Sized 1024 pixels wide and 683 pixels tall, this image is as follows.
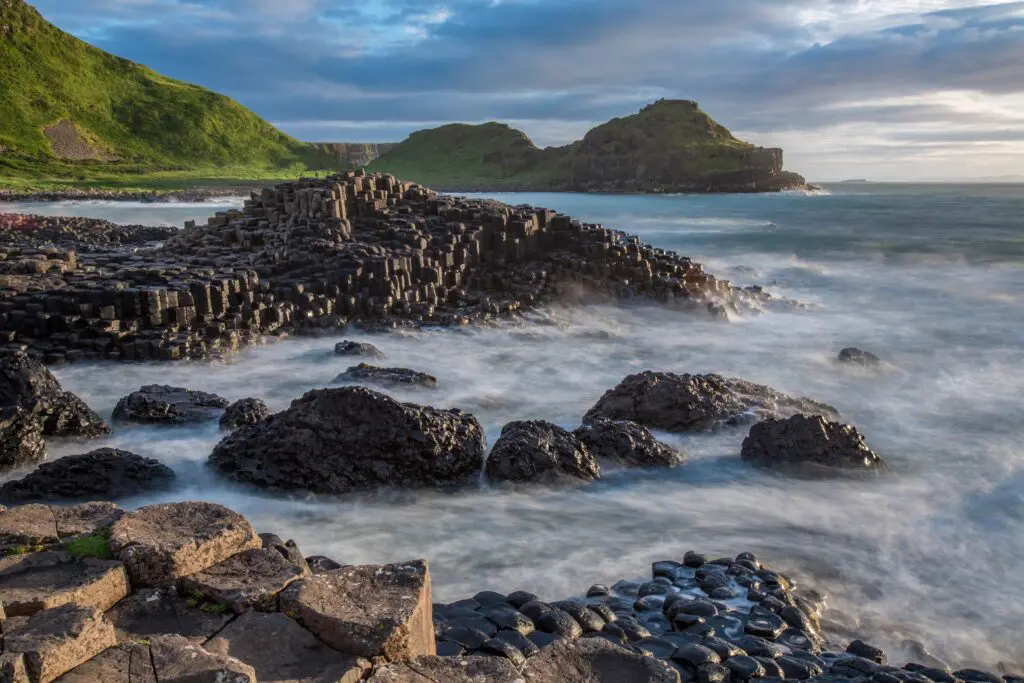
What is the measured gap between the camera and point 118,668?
4.67 meters

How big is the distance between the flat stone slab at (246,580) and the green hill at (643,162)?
150442 mm

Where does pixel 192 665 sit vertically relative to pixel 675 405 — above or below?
above

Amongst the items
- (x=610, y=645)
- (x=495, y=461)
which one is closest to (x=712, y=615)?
(x=610, y=645)

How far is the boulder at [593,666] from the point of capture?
4.96 m

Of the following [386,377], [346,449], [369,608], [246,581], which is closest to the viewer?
[369,608]

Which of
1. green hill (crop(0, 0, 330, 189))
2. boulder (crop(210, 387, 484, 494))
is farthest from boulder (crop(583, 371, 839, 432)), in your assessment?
green hill (crop(0, 0, 330, 189))

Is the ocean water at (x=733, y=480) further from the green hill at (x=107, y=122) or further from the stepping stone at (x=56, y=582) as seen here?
the green hill at (x=107, y=122)

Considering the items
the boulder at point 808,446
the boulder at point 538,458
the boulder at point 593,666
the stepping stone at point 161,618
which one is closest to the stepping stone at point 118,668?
the stepping stone at point 161,618

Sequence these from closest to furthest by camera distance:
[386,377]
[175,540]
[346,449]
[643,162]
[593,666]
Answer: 1. [593,666]
2. [175,540]
3. [346,449]
4. [386,377]
5. [643,162]

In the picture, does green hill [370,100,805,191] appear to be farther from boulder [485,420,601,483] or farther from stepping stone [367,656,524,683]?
stepping stone [367,656,524,683]

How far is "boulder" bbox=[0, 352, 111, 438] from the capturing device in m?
12.4

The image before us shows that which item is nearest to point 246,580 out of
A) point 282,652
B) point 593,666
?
point 282,652

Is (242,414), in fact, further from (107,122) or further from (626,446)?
(107,122)

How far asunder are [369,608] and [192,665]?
1150 millimetres
